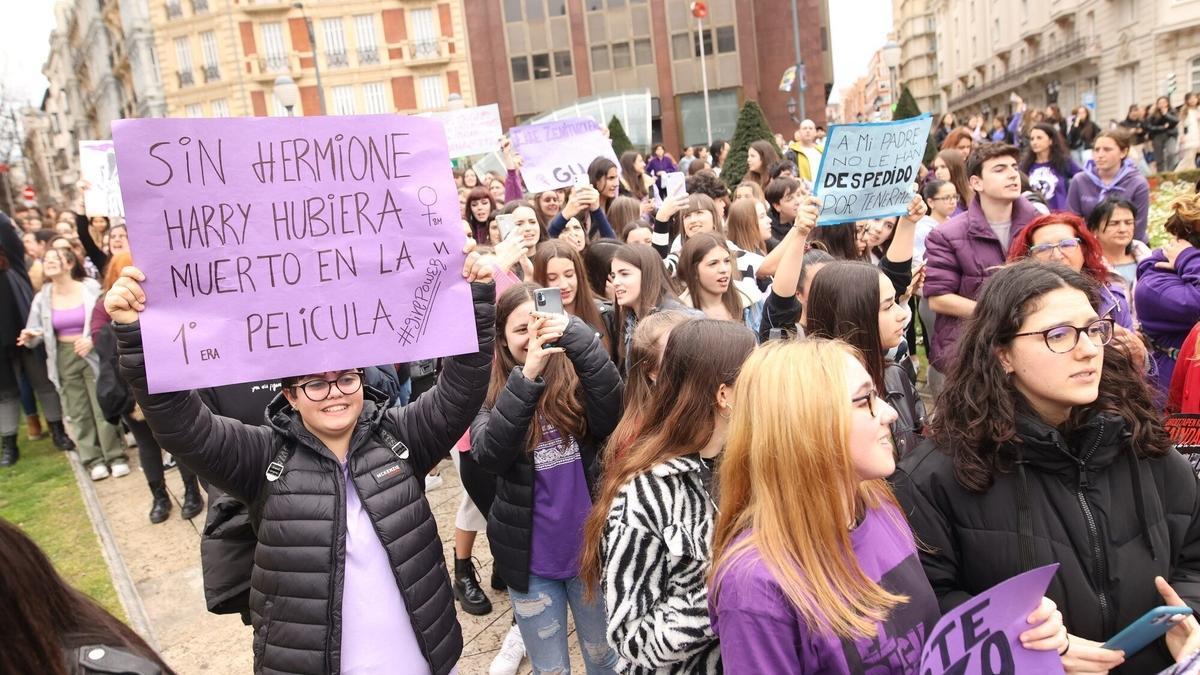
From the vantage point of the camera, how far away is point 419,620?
8.05ft

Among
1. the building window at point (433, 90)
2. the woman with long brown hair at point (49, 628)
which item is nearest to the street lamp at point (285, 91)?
the woman with long brown hair at point (49, 628)

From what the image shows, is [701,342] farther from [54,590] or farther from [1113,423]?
[54,590]

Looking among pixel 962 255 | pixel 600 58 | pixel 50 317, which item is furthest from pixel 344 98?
pixel 962 255

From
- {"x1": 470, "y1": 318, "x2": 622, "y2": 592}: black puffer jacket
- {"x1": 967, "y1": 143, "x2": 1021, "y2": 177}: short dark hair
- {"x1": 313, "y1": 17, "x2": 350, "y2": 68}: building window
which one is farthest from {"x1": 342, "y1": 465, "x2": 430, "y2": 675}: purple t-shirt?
{"x1": 313, "y1": 17, "x2": 350, "y2": 68}: building window

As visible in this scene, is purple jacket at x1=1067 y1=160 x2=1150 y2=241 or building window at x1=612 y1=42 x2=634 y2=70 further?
building window at x1=612 y1=42 x2=634 y2=70

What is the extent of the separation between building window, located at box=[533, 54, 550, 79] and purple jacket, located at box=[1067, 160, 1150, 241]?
36.4m

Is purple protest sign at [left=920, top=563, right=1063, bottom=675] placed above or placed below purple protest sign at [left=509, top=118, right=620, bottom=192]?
below

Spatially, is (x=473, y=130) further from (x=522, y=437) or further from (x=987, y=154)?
(x=522, y=437)

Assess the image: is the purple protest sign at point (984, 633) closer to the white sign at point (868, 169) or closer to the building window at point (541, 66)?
the white sign at point (868, 169)

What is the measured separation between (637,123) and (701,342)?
2754 centimetres

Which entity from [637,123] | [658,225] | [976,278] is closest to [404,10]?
[637,123]

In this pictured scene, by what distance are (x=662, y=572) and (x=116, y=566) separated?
474 cm

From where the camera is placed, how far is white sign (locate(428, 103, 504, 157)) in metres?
10.8

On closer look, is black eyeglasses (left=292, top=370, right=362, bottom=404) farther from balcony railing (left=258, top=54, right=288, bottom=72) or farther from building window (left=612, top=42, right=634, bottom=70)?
balcony railing (left=258, top=54, right=288, bottom=72)
